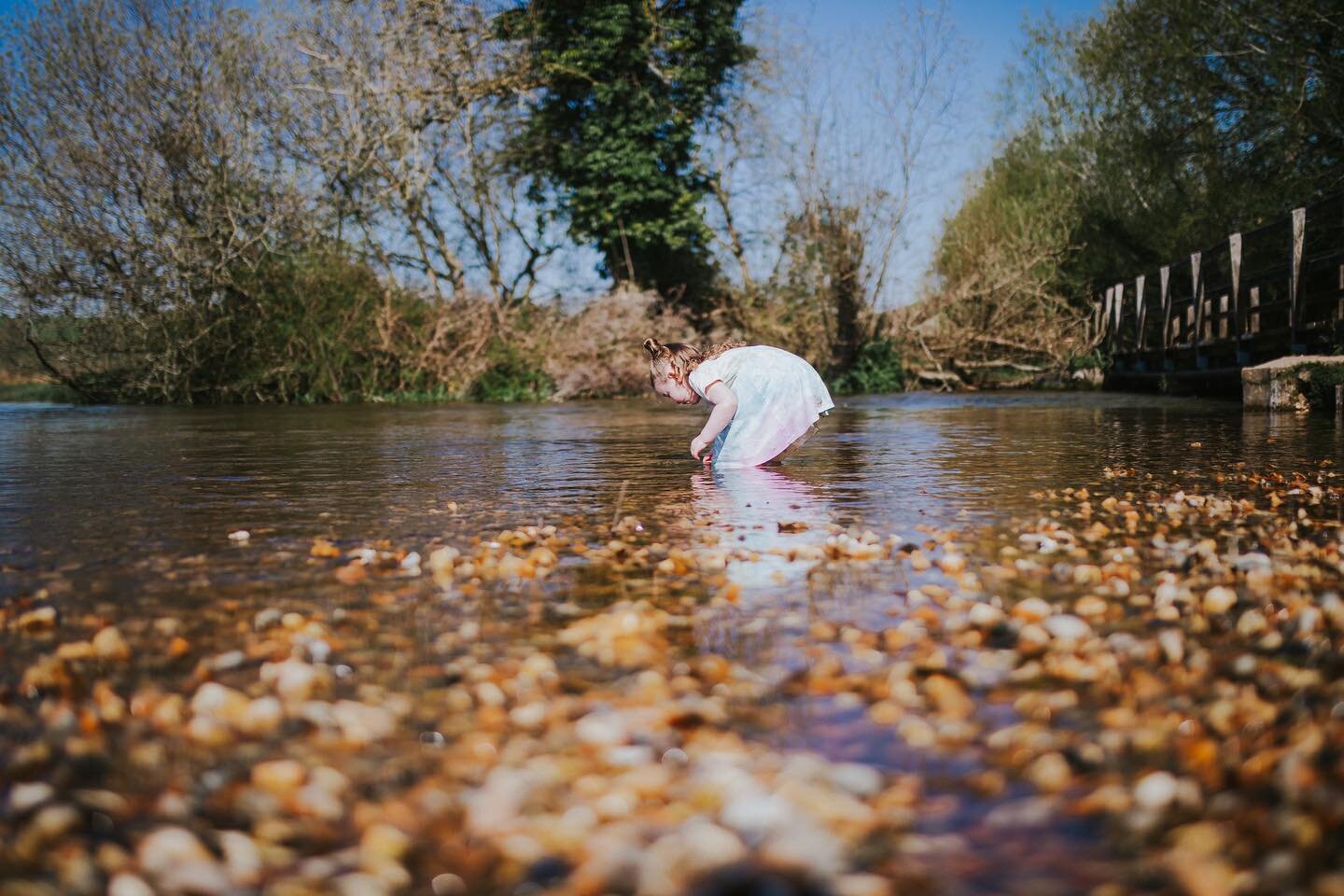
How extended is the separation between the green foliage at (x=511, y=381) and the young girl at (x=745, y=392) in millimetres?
15861

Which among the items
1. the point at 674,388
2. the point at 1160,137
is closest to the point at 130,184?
the point at 674,388

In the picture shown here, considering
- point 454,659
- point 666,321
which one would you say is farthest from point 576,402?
point 454,659

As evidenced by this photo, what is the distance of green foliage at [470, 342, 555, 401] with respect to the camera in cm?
2277

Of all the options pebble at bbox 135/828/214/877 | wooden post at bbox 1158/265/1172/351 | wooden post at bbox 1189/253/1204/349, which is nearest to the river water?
pebble at bbox 135/828/214/877

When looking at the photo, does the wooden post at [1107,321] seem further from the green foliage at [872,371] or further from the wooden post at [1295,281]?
the wooden post at [1295,281]

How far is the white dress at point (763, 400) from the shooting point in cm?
711

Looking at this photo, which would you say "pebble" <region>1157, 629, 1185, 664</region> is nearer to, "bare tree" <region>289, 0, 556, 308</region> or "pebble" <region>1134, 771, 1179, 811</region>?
"pebble" <region>1134, 771, 1179, 811</region>

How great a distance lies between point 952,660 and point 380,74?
2417 centimetres

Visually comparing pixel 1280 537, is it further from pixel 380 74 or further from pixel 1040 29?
pixel 1040 29

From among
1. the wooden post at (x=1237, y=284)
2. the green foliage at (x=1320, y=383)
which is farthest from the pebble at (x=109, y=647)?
the wooden post at (x=1237, y=284)

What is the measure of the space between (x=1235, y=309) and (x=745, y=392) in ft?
37.9

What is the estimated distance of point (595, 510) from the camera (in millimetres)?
5070

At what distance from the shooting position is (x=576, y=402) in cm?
2144

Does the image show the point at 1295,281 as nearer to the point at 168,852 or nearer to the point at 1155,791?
the point at 1155,791
